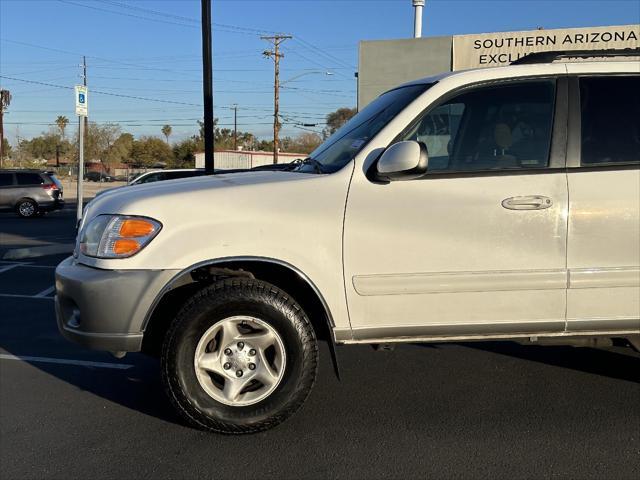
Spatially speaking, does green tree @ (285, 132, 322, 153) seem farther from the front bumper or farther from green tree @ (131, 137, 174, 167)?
the front bumper

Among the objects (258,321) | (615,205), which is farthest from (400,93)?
(258,321)

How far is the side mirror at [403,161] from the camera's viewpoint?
3.13m

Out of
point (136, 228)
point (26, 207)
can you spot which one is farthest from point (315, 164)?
point (26, 207)

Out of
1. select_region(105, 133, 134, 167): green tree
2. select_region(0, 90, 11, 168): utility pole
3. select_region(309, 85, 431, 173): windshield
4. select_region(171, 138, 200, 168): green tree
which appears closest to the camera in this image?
select_region(309, 85, 431, 173): windshield

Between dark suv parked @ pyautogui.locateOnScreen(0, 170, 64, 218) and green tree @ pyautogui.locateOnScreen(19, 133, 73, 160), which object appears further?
green tree @ pyautogui.locateOnScreen(19, 133, 73, 160)

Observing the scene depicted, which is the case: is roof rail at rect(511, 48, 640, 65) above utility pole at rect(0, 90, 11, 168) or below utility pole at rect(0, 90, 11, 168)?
below

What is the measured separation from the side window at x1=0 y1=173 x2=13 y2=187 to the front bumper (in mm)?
21647

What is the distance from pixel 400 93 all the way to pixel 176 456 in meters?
2.57

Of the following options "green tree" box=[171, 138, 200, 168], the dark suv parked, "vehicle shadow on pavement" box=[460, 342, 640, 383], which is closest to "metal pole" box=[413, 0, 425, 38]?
"vehicle shadow on pavement" box=[460, 342, 640, 383]

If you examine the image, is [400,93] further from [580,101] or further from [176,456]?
[176,456]

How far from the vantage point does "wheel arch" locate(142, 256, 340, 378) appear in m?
3.23

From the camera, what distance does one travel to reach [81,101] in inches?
517

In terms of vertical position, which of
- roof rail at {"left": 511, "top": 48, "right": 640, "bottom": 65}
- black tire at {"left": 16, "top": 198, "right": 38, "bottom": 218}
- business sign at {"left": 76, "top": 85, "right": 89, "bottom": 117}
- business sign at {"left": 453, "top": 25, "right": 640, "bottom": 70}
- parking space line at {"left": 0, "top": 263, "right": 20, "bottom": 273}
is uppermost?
business sign at {"left": 453, "top": 25, "right": 640, "bottom": 70}

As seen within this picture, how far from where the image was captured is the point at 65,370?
463cm
